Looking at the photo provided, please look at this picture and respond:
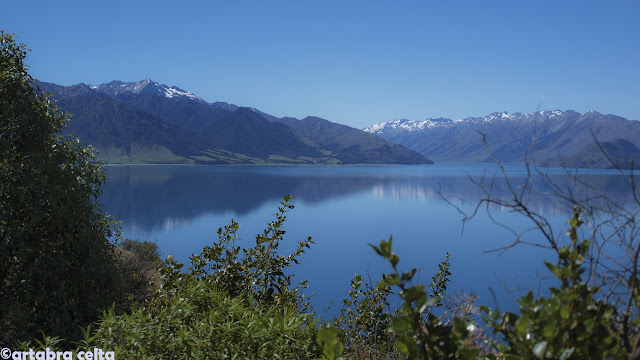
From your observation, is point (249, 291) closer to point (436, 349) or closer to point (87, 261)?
point (87, 261)

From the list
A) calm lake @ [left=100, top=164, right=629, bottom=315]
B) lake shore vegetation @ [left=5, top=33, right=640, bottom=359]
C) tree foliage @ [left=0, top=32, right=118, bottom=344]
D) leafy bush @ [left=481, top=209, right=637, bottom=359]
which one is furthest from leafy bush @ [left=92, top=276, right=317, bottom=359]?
calm lake @ [left=100, top=164, right=629, bottom=315]

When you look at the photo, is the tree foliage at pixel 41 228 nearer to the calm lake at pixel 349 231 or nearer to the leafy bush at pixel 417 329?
the calm lake at pixel 349 231

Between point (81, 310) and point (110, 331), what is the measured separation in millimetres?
3383

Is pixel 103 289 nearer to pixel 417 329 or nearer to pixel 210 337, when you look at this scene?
pixel 210 337

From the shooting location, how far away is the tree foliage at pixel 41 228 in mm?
6461

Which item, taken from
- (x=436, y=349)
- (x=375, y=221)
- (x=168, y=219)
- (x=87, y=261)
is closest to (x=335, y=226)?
(x=375, y=221)

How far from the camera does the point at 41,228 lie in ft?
22.2

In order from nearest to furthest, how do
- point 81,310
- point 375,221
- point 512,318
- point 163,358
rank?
point 512,318 → point 163,358 → point 81,310 → point 375,221

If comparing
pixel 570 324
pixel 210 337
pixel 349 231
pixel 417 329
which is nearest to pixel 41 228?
pixel 210 337

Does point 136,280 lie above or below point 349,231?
above

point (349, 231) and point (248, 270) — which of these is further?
point (349, 231)

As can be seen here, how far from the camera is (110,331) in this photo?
13.8 ft

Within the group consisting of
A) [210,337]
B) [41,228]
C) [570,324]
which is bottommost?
[210,337]

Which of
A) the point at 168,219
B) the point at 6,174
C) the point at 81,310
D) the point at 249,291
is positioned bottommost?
the point at 168,219
